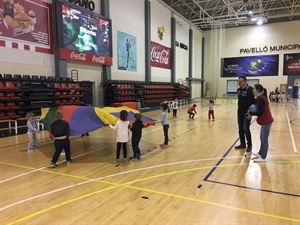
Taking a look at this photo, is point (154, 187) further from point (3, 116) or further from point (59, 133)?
point (3, 116)

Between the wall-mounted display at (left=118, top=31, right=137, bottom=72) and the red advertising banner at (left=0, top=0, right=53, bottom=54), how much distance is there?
5.37 meters

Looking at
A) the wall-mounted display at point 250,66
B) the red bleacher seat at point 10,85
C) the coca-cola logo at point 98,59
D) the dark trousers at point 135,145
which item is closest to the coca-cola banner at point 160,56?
the coca-cola logo at point 98,59

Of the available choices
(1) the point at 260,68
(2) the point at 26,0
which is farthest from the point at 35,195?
(1) the point at 260,68

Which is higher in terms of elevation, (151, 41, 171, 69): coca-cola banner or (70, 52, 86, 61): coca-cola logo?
(151, 41, 171, 69): coca-cola banner

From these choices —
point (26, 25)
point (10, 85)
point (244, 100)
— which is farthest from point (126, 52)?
point (244, 100)

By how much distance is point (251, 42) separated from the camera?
95.9 feet

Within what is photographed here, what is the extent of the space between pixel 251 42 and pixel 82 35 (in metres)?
23.0

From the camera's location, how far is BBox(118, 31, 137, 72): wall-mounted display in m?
15.9

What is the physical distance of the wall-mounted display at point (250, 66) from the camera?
2831 cm

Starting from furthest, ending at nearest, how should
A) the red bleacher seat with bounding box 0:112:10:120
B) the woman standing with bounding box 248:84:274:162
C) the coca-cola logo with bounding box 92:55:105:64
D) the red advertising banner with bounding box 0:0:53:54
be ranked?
the coca-cola logo with bounding box 92:55:105:64, the red advertising banner with bounding box 0:0:53:54, the red bleacher seat with bounding box 0:112:10:120, the woman standing with bounding box 248:84:274:162

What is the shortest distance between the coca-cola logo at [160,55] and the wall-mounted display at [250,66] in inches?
456

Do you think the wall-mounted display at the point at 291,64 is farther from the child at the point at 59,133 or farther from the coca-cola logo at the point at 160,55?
the child at the point at 59,133

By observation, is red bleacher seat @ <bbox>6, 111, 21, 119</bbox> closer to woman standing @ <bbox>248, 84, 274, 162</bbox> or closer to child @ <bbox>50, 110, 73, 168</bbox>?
child @ <bbox>50, 110, 73, 168</bbox>

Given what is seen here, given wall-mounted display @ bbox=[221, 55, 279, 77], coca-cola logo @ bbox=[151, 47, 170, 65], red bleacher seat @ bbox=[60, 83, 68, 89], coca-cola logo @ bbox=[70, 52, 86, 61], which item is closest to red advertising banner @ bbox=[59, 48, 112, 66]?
coca-cola logo @ bbox=[70, 52, 86, 61]
